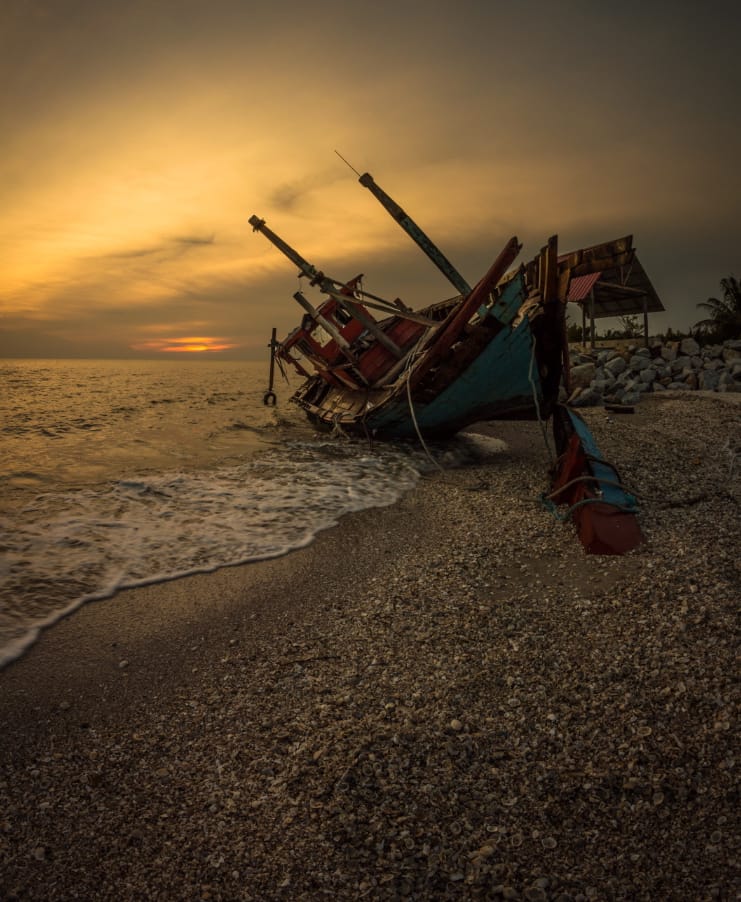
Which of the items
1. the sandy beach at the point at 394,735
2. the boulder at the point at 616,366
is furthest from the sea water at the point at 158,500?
the boulder at the point at 616,366

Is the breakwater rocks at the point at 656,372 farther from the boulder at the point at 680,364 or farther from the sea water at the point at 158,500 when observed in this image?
the sea water at the point at 158,500

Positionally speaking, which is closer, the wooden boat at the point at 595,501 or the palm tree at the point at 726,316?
the wooden boat at the point at 595,501

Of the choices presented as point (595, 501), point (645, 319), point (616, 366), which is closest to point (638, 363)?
point (616, 366)

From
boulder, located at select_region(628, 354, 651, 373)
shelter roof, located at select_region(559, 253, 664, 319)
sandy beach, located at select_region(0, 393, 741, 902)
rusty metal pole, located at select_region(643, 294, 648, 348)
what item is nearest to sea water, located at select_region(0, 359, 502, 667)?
sandy beach, located at select_region(0, 393, 741, 902)

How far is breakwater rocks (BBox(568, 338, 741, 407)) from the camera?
17703 mm

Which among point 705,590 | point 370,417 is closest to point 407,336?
point 370,417

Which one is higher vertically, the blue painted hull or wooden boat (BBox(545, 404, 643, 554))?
the blue painted hull

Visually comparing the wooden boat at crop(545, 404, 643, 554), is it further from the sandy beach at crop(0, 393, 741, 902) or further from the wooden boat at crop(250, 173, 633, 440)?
the wooden boat at crop(250, 173, 633, 440)

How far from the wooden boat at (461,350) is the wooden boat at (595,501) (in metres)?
1.84

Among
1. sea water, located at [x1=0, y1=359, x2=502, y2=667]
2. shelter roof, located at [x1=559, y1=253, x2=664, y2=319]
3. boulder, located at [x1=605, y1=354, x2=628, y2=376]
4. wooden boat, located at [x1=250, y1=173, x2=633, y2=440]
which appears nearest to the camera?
sea water, located at [x1=0, y1=359, x2=502, y2=667]

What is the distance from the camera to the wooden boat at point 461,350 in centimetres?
849

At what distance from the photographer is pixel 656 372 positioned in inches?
788

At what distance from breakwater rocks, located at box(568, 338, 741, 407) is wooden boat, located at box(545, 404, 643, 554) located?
11.5 m

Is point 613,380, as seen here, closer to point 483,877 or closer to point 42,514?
point 42,514
